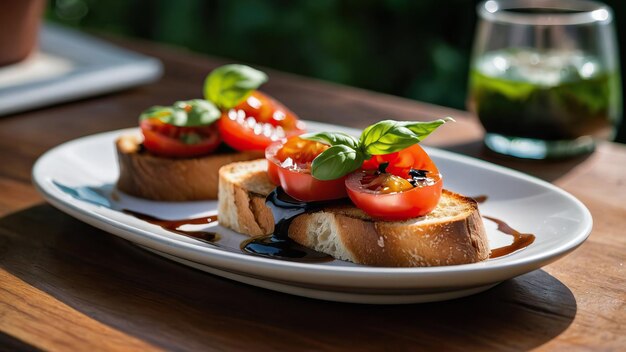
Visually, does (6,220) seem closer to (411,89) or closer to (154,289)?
(154,289)

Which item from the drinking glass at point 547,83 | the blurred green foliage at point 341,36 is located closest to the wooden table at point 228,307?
the drinking glass at point 547,83

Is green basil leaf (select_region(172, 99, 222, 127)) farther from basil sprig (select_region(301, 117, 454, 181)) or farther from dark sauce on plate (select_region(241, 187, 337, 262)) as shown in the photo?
basil sprig (select_region(301, 117, 454, 181))

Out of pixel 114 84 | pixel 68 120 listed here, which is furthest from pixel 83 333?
pixel 114 84

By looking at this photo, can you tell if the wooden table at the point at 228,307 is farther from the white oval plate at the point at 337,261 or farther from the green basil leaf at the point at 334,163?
the green basil leaf at the point at 334,163

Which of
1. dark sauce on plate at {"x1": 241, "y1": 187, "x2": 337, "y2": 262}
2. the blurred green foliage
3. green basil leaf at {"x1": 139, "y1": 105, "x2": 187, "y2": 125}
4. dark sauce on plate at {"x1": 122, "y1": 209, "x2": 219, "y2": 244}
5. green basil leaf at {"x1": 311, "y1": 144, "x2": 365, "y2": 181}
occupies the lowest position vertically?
the blurred green foliage

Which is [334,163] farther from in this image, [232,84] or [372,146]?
[232,84]

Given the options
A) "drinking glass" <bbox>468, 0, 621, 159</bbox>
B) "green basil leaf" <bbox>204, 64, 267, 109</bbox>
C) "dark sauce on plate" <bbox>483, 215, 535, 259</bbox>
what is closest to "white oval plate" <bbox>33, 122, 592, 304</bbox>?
"dark sauce on plate" <bbox>483, 215, 535, 259</bbox>
